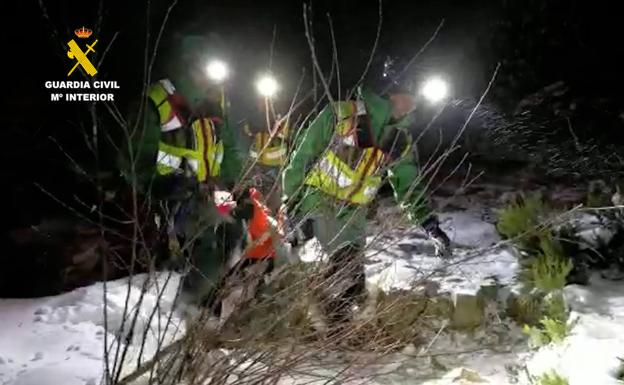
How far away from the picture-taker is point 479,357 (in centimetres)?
408

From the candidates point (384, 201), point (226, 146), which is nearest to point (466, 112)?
point (384, 201)

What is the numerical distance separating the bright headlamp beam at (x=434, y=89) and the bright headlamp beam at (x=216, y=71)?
143 cm

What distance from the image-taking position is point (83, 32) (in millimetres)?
6348

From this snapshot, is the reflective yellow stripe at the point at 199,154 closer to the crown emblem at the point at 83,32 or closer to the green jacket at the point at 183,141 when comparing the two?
the green jacket at the point at 183,141

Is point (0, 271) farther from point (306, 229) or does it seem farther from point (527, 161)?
point (527, 161)

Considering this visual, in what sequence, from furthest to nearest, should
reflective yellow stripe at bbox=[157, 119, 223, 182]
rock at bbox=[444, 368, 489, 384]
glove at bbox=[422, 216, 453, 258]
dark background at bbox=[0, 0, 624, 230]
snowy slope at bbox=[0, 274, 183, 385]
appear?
1. dark background at bbox=[0, 0, 624, 230]
2. glove at bbox=[422, 216, 453, 258]
3. rock at bbox=[444, 368, 489, 384]
4. reflective yellow stripe at bbox=[157, 119, 223, 182]
5. snowy slope at bbox=[0, 274, 183, 385]

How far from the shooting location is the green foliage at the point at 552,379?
10.2 feet

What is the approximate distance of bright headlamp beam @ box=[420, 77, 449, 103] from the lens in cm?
418

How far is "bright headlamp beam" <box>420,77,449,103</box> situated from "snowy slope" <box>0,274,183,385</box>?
2135 millimetres

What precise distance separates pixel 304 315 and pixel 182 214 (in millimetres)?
1446

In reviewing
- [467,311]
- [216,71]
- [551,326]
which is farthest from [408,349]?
[216,71]

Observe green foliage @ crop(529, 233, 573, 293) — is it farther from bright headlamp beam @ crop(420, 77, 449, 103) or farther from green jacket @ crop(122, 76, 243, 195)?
green jacket @ crop(122, 76, 243, 195)

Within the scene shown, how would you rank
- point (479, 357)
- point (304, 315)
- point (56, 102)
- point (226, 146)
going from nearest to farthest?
point (304, 315), point (226, 146), point (479, 357), point (56, 102)

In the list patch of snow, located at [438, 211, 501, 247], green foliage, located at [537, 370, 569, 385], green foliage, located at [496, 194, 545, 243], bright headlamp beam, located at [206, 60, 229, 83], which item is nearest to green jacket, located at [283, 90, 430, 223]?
bright headlamp beam, located at [206, 60, 229, 83]
